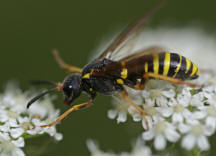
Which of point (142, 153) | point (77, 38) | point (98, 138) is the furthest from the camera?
point (77, 38)

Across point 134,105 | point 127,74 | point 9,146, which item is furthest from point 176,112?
point 9,146

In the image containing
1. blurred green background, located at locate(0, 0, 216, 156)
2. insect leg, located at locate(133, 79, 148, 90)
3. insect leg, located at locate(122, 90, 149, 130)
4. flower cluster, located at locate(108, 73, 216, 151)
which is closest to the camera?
flower cluster, located at locate(108, 73, 216, 151)

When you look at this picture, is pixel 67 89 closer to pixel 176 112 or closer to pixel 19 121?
pixel 19 121

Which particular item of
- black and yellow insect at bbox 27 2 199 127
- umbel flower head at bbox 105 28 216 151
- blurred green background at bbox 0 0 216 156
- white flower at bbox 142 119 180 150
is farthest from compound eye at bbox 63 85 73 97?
blurred green background at bbox 0 0 216 156

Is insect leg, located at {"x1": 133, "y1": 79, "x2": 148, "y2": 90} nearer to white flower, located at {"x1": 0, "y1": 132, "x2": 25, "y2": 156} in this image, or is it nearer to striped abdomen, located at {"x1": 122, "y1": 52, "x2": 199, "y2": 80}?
striped abdomen, located at {"x1": 122, "y1": 52, "x2": 199, "y2": 80}

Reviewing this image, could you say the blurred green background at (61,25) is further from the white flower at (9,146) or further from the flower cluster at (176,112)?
the flower cluster at (176,112)

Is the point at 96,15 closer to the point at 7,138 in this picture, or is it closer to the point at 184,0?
the point at 184,0

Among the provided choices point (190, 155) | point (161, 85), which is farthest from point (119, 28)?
point (190, 155)
